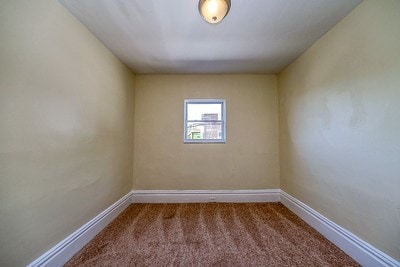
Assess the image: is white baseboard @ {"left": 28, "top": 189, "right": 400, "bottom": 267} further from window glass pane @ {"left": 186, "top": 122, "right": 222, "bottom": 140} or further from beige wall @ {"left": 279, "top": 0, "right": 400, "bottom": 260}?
window glass pane @ {"left": 186, "top": 122, "right": 222, "bottom": 140}

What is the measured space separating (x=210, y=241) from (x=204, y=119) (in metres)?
2.09

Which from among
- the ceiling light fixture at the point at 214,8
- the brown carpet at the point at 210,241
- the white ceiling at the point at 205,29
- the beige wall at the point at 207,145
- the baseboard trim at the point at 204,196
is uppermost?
the white ceiling at the point at 205,29

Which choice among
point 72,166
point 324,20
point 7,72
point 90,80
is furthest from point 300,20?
point 72,166

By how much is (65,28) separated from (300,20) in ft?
7.68

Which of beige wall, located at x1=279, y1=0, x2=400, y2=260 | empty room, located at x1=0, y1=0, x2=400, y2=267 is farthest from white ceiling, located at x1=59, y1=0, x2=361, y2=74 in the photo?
beige wall, located at x1=279, y1=0, x2=400, y2=260

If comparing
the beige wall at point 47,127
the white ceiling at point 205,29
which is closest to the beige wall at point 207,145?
the white ceiling at point 205,29

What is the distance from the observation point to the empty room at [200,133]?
1367 millimetres

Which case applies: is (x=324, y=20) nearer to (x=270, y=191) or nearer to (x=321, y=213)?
(x=321, y=213)

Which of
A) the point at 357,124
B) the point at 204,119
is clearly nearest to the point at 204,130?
the point at 204,119

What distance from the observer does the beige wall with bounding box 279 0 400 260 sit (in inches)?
54.5

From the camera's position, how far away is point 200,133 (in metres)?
3.44

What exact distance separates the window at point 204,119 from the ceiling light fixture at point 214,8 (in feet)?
6.70

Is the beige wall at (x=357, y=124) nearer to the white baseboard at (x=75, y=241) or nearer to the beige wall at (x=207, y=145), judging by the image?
the beige wall at (x=207, y=145)

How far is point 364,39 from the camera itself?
159 centimetres
